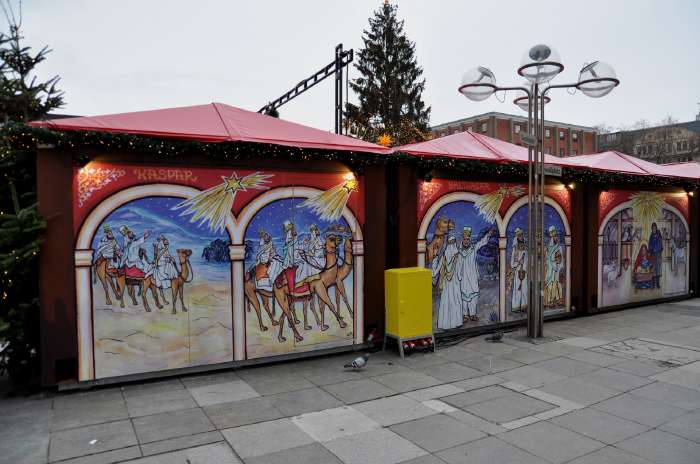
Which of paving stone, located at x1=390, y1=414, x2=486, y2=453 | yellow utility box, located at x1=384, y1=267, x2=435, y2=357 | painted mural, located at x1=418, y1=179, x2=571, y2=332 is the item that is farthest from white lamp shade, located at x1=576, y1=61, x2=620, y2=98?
paving stone, located at x1=390, y1=414, x2=486, y2=453

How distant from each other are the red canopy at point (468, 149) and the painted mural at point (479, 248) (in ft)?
1.92

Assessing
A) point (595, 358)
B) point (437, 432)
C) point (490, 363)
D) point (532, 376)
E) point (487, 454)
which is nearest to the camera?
Result: point (487, 454)

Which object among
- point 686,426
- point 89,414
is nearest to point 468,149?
point 686,426

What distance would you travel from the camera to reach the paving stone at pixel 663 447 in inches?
185

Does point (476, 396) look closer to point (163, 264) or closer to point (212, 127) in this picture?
point (163, 264)

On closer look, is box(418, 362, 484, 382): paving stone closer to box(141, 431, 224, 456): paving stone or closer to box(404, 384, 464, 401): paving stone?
box(404, 384, 464, 401): paving stone

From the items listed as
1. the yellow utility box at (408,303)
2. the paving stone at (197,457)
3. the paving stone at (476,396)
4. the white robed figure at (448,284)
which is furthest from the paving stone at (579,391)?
A: the paving stone at (197,457)

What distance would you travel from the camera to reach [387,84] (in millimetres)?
38906

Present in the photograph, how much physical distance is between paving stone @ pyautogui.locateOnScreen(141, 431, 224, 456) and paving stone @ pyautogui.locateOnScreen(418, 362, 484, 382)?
3.44m

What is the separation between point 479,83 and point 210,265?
594 centimetres

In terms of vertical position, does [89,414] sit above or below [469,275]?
below

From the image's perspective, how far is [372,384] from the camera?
22.9 feet

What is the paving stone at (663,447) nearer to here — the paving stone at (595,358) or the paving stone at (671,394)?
the paving stone at (671,394)

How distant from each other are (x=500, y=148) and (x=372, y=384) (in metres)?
6.20
